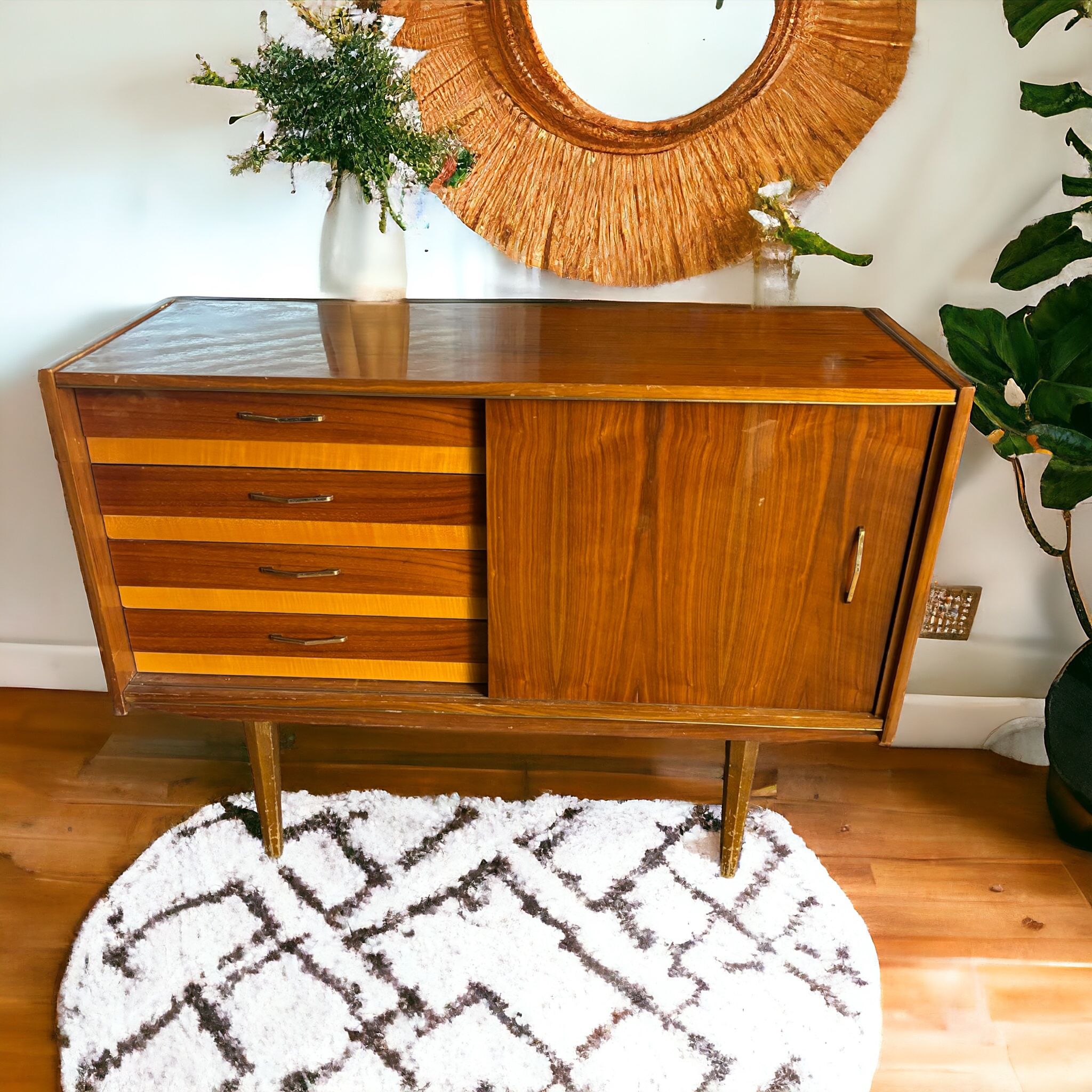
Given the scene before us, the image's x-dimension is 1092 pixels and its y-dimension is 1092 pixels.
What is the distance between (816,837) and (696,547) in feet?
2.34

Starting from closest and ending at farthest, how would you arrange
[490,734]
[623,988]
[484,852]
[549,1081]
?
[549,1081], [623,988], [484,852], [490,734]

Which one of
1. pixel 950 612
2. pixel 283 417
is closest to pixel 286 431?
pixel 283 417

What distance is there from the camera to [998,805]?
1.74 metres

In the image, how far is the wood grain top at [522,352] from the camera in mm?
1139

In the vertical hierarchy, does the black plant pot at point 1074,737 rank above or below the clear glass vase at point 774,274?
below

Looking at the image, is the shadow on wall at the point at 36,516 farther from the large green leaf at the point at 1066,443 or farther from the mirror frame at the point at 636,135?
the large green leaf at the point at 1066,443

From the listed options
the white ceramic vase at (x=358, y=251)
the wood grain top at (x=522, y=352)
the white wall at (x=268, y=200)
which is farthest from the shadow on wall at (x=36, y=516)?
the white ceramic vase at (x=358, y=251)

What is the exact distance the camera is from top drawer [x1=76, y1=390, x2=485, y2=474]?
1.19 m

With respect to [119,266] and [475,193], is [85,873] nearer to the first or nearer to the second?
[119,266]

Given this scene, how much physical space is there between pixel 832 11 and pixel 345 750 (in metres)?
1.51

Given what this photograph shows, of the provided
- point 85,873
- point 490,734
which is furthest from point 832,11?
point 85,873

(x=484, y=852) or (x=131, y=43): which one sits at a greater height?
(x=131, y=43)

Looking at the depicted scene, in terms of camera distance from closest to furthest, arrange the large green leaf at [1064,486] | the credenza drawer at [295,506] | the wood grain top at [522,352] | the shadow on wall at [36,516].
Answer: the wood grain top at [522,352], the credenza drawer at [295,506], the large green leaf at [1064,486], the shadow on wall at [36,516]

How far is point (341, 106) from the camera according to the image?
128cm
